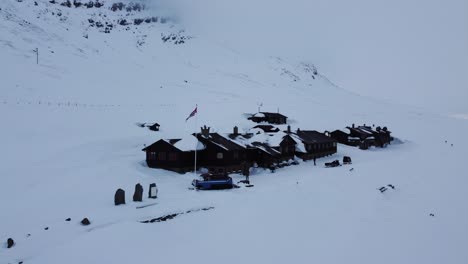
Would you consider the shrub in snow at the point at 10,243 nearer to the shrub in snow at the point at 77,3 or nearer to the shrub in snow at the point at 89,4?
the shrub in snow at the point at 77,3

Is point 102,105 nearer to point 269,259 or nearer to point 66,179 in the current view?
point 66,179

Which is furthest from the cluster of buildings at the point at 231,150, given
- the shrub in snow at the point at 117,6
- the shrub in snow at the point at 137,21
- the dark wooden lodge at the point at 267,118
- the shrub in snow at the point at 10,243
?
the shrub in snow at the point at 117,6

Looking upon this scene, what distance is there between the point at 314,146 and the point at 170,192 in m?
30.7

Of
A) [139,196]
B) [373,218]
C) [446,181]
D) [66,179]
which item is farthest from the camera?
[446,181]

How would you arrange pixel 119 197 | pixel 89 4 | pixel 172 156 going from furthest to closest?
pixel 89 4
pixel 172 156
pixel 119 197

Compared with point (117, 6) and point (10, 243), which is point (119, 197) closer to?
point (10, 243)

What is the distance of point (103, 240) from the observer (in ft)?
63.3

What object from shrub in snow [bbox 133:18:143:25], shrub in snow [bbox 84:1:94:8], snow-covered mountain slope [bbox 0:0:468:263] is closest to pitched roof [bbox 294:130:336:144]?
snow-covered mountain slope [bbox 0:0:468:263]

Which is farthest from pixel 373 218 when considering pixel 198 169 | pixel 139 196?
pixel 198 169

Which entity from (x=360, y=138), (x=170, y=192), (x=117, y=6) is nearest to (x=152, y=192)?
(x=170, y=192)

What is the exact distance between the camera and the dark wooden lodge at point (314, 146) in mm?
55094

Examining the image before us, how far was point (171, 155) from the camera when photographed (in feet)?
133

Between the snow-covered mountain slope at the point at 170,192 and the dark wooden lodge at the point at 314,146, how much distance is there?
1823 mm

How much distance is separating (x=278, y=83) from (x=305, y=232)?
12919 centimetres
